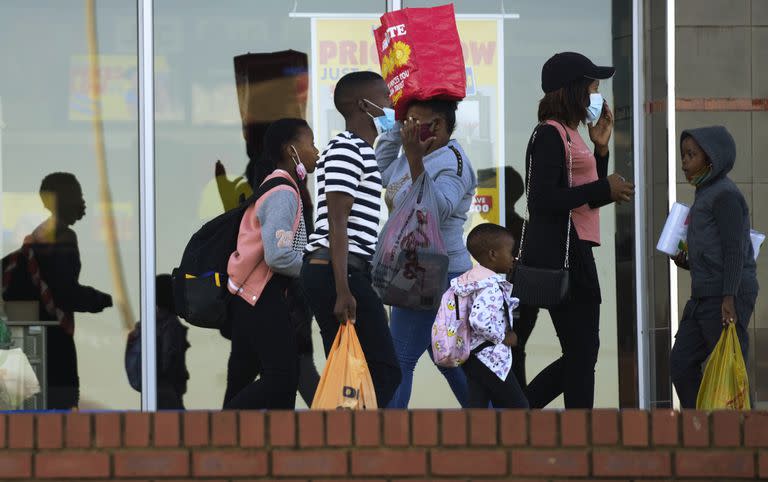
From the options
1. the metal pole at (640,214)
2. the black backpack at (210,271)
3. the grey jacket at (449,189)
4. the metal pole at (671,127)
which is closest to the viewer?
the black backpack at (210,271)

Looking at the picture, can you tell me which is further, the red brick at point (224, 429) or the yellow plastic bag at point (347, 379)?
the yellow plastic bag at point (347, 379)

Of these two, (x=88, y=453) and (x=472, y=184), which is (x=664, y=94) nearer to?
(x=472, y=184)

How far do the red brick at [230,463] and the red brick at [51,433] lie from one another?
1.32ft

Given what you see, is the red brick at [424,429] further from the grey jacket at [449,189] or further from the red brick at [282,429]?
the grey jacket at [449,189]

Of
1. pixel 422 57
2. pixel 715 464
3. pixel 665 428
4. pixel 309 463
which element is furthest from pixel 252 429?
pixel 422 57

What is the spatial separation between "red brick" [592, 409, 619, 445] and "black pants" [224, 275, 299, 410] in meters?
2.28

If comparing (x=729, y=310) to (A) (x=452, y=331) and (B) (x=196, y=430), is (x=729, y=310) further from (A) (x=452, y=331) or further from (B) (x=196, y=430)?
(B) (x=196, y=430)

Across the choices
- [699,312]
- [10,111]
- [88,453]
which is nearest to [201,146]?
[10,111]

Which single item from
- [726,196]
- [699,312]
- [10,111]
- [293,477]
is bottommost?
[293,477]

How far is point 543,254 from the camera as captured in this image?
7.14 metres

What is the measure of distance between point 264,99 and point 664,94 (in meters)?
2.36

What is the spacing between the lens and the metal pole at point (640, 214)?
30.8ft

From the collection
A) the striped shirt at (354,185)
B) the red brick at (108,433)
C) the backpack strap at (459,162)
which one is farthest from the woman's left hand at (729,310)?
the red brick at (108,433)

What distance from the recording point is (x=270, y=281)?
685 centimetres
